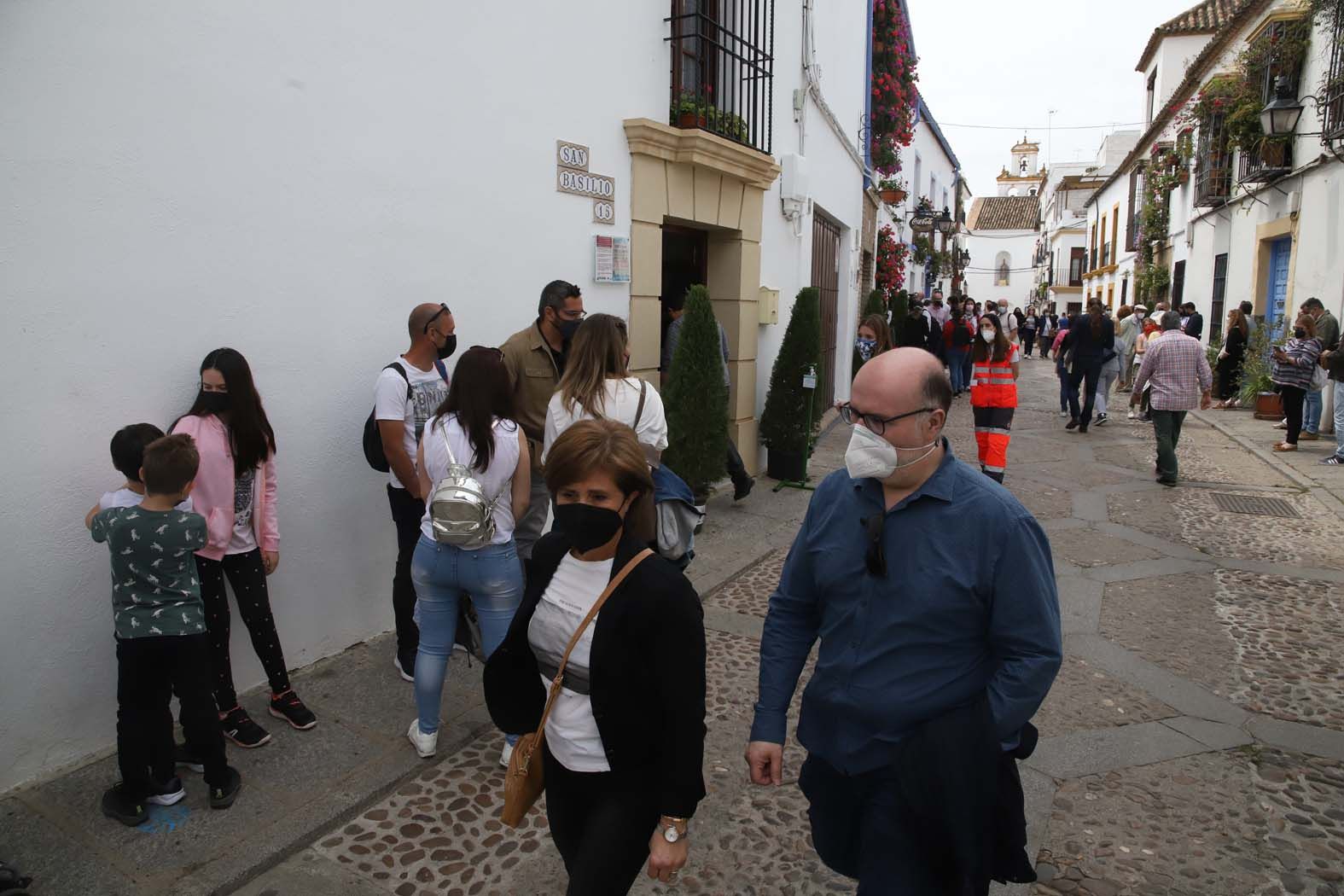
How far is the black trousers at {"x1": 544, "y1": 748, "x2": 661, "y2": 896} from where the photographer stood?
6.48 ft

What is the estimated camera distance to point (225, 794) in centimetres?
312

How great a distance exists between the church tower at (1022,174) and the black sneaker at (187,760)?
251ft

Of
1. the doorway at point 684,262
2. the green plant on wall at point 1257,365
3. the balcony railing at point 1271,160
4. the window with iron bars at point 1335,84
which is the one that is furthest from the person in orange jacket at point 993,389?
the balcony railing at point 1271,160

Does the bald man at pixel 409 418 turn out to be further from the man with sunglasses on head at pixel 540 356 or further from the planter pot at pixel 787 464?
the planter pot at pixel 787 464

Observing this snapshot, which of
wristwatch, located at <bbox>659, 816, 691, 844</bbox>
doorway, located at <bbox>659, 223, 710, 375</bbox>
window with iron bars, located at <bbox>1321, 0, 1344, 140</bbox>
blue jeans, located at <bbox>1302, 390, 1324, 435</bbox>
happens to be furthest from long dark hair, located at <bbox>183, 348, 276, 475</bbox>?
window with iron bars, located at <bbox>1321, 0, 1344, 140</bbox>

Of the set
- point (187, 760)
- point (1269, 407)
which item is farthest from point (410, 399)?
point (1269, 407)

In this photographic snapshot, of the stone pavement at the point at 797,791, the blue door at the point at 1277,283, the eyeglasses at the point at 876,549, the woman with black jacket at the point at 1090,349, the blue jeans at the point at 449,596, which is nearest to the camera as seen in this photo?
the eyeglasses at the point at 876,549

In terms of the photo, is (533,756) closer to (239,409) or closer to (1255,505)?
(239,409)

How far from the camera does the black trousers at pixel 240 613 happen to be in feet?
11.2

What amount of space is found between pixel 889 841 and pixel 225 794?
7.87 feet

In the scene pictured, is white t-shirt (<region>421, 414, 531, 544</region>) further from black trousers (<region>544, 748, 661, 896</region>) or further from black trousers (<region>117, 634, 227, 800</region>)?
black trousers (<region>544, 748, 661, 896</region>)

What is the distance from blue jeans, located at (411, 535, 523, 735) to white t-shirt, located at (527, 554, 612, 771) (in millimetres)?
1201

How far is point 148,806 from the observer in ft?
10.1

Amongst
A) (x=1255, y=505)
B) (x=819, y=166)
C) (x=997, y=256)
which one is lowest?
(x=1255, y=505)
